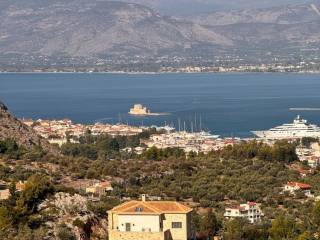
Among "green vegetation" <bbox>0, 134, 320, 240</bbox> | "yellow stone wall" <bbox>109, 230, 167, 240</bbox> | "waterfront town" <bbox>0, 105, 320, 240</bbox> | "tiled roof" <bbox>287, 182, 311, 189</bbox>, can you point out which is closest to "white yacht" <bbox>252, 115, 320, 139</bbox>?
"waterfront town" <bbox>0, 105, 320, 240</bbox>

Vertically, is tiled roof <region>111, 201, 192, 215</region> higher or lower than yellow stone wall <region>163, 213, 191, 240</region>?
higher

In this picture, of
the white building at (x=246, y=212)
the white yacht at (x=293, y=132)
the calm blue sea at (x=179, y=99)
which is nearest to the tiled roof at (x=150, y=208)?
the white building at (x=246, y=212)

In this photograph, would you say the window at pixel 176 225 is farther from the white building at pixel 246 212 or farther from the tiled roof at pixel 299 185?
the tiled roof at pixel 299 185

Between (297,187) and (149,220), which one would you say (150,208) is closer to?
(149,220)

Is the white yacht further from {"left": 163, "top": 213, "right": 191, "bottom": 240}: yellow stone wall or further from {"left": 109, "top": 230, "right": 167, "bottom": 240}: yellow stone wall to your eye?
{"left": 109, "top": 230, "right": 167, "bottom": 240}: yellow stone wall

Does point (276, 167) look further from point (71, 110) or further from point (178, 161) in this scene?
point (71, 110)
